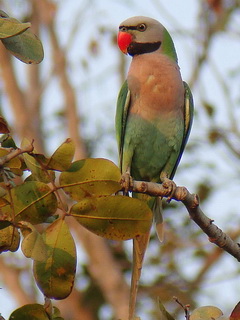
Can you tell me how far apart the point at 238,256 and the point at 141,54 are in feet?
3.75

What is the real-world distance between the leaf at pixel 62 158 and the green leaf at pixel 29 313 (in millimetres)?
322

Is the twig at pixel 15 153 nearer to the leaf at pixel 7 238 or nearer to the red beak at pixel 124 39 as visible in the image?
the leaf at pixel 7 238

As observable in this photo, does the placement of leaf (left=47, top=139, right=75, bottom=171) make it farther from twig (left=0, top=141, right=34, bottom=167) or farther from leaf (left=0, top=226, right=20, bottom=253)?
leaf (left=0, top=226, right=20, bottom=253)

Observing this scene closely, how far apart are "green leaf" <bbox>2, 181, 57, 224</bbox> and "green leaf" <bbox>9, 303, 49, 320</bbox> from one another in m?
0.20

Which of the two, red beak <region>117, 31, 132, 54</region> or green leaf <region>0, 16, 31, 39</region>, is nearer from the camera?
green leaf <region>0, 16, 31, 39</region>

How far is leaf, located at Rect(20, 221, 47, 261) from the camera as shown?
1.42 metres

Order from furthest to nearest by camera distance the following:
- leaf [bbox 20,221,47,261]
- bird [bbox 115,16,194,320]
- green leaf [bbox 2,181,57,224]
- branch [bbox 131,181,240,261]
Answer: bird [bbox 115,16,194,320] < branch [bbox 131,181,240,261] < green leaf [bbox 2,181,57,224] < leaf [bbox 20,221,47,261]

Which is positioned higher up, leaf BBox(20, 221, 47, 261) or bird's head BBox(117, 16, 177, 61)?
leaf BBox(20, 221, 47, 261)

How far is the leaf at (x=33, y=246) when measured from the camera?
4.67 ft

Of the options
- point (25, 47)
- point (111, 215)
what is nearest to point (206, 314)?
point (111, 215)

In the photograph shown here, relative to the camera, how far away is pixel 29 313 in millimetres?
1488

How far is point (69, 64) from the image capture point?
8.00m

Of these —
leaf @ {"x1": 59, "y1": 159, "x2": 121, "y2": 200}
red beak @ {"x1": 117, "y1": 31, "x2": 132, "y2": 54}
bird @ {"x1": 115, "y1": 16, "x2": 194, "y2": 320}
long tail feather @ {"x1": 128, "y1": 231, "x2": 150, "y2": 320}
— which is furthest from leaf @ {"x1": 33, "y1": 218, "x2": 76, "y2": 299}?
red beak @ {"x1": 117, "y1": 31, "x2": 132, "y2": 54}

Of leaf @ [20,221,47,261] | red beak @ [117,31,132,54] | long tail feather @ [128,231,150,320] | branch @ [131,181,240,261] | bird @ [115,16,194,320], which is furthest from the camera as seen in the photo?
red beak @ [117,31,132,54]
